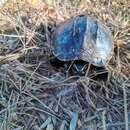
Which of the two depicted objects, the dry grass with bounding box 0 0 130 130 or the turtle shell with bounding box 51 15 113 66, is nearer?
the dry grass with bounding box 0 0 130 130

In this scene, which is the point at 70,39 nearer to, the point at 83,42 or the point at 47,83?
the point at 83,42

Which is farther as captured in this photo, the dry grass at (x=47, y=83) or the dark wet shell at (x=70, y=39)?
the dark wet shell at (x=70, y=39)

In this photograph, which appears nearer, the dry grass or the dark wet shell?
the dry grass

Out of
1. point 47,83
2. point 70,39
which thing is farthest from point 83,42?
point 47,83

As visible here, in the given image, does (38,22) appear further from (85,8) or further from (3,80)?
(3,80)

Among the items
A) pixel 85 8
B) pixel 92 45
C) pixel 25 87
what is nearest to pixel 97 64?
pixel 92 45
